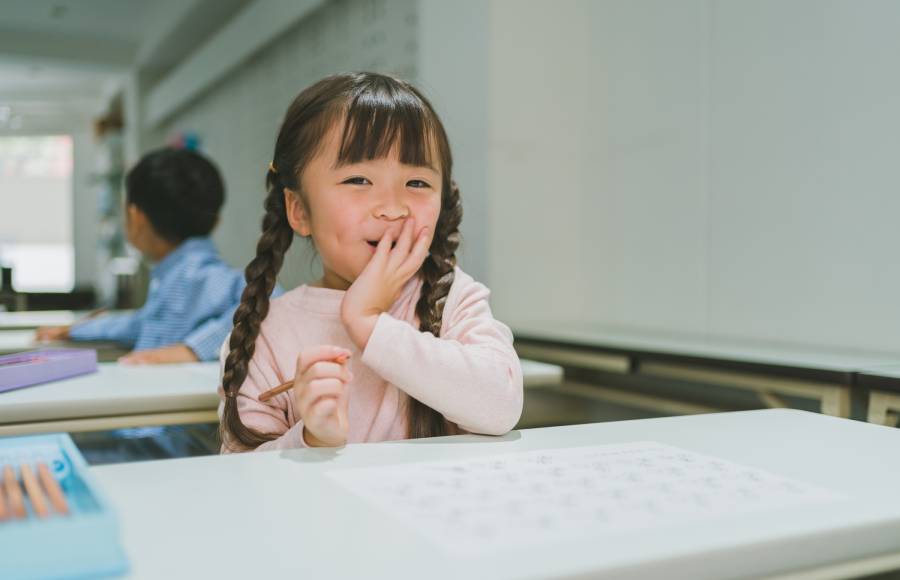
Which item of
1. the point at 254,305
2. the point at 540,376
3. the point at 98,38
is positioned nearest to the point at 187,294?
the point at 540,376

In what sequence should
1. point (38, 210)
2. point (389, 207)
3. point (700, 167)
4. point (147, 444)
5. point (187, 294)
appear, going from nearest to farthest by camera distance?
point (389, 207) → point (147, 444) → point (187, 294) → point (700, 167) → point (38, 210)

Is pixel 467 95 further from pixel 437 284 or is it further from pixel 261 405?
pixel 261 405

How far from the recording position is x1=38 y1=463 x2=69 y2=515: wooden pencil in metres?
0.51

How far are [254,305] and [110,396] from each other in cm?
37

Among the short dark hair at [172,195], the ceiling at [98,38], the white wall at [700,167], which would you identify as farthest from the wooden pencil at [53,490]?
the ceiling at [98,38]

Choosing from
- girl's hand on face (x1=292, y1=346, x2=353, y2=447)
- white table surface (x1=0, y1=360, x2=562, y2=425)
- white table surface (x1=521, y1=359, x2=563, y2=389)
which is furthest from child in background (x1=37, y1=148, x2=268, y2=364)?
girl's hand on face (x1=292, y1=346, x2=353, y2=447)

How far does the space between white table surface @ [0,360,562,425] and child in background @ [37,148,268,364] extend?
1.58 feet

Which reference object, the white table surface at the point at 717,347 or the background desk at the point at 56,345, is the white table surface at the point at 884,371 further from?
the background desk at the point at 56,345

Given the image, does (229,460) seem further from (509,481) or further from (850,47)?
(850,47)

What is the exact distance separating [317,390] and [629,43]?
2304 mm

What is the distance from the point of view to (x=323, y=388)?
0.81 metres

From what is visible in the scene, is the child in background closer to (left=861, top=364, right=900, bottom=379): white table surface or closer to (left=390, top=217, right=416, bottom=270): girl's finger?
(left=390, top=217, right=416, bottom=270): girl's finger

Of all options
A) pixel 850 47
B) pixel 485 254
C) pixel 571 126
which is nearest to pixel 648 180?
pixel 571 126

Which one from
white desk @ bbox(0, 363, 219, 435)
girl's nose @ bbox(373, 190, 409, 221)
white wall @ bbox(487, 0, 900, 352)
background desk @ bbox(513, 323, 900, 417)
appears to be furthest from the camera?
white wall @ bbox(487, 0, 900, 352)
